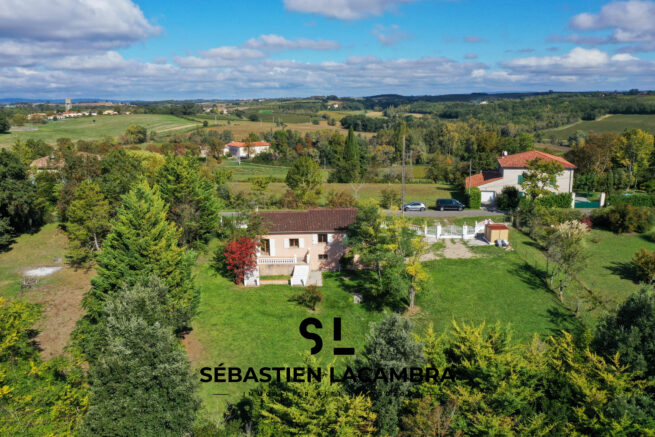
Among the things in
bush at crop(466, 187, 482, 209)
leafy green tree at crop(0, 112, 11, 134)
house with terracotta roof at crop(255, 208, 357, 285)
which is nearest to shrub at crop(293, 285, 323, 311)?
house with terracotta roof at crop(255, 208, 357, 285)

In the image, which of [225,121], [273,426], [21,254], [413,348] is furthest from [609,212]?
[225,121]

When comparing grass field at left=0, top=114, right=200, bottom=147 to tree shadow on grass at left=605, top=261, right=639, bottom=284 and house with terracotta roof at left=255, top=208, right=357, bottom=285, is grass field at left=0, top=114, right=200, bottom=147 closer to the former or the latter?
house with terracotta roof at left=255, top=208, right=357, bottom=285

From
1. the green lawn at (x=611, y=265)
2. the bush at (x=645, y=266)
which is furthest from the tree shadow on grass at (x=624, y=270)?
the bush at (x=645, y=266)

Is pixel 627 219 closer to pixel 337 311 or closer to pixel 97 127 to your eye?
pixel 337 311

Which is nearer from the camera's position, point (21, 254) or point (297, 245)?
point (297, 245)

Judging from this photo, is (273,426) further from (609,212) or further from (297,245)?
(609,212)

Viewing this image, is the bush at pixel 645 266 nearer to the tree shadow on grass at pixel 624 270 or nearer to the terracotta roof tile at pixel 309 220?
the tree shadow on grass at pixel 624 270
